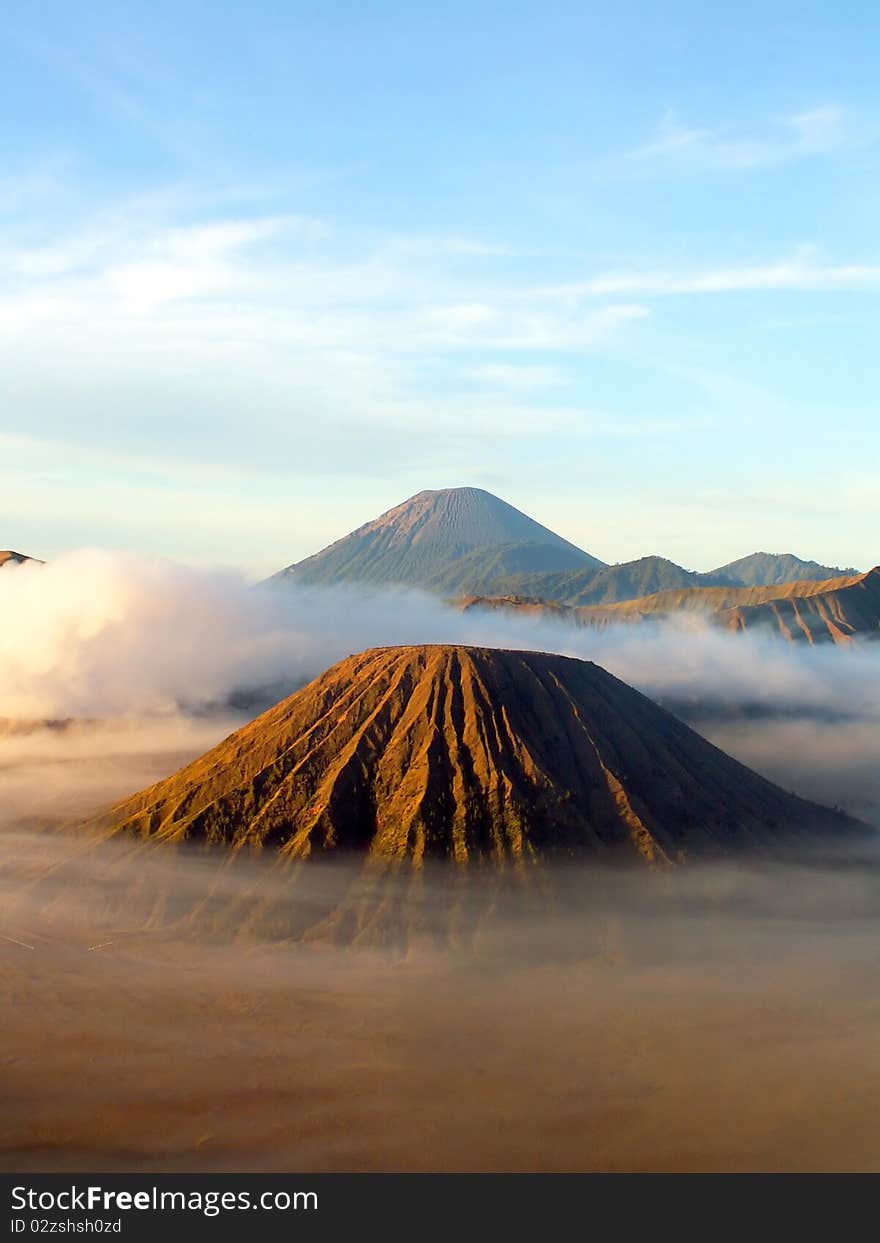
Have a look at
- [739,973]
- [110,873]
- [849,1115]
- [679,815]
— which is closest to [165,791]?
[110,873]

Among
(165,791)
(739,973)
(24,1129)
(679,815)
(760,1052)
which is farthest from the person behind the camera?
(165,791)

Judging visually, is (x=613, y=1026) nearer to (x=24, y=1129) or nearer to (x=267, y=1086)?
(x=267, y=1086)

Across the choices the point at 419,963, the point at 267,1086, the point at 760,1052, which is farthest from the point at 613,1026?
the point at 267,1086

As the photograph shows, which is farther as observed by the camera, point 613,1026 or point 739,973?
point 739,973

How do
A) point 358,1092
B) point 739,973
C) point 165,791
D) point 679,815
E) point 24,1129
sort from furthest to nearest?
1. point 165,791
2. point 679,815
3. point 739,973
4. point 358,1092
5. point 24,1129
